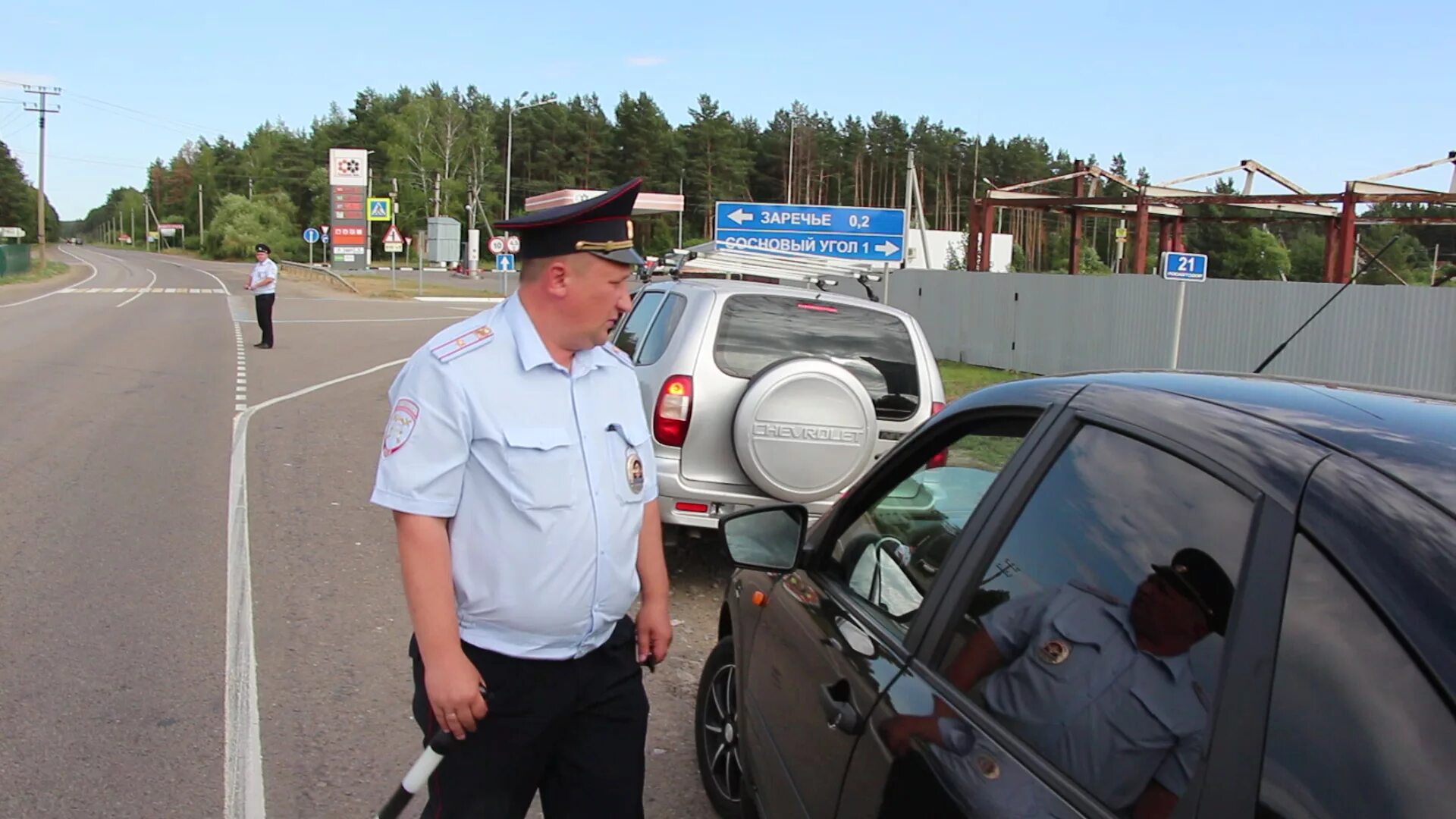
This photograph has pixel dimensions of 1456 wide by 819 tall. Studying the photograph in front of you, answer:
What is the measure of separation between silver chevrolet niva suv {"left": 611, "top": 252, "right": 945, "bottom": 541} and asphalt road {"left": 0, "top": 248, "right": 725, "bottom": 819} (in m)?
0.74

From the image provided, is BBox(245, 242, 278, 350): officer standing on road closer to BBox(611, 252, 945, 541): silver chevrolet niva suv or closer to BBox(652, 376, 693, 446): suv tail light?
BBox(611, 252, 945, 541): silver chevrolet niva suv

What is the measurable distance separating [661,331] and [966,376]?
13.8 metres

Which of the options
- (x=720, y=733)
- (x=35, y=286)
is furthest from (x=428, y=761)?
(x=35, y=286)

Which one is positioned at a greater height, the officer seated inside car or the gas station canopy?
the gas station canopy

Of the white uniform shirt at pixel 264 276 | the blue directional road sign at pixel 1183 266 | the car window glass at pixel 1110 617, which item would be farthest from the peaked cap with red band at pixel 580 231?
the white uniform shirt at pixel 264 276

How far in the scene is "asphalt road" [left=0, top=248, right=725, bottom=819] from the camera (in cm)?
401

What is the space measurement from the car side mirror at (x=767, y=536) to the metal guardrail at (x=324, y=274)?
4248 centimetres

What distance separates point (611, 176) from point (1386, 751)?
9428 cm

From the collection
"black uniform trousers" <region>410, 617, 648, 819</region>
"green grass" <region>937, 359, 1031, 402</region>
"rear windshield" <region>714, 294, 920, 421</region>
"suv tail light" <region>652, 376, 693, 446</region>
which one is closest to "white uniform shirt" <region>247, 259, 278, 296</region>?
"green grass" <region>937, 359, 1031, 402</region>

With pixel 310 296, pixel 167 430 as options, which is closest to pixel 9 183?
pixel 310 296

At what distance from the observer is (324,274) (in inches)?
2114

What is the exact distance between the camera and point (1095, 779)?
1661mm

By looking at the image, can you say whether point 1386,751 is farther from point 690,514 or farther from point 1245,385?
point 690,514

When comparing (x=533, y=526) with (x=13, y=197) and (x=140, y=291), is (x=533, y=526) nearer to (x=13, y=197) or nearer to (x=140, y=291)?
(x=140, y=291)
